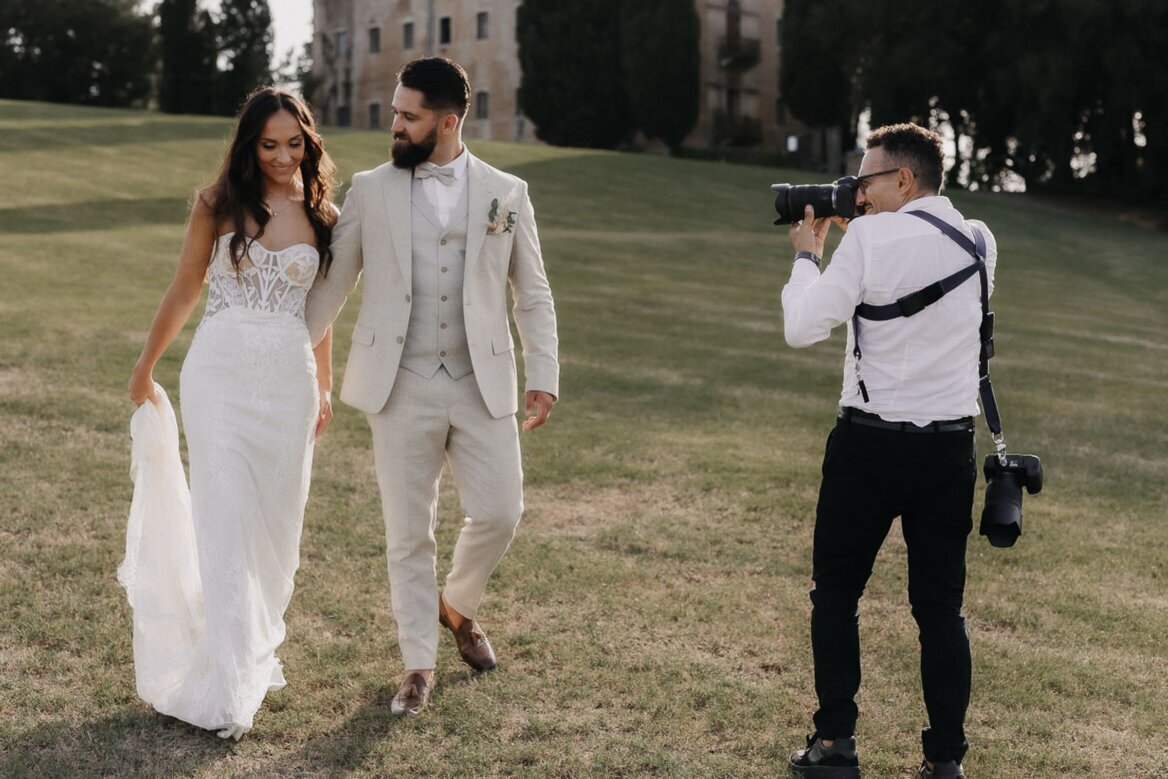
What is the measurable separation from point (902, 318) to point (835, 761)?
1.49 metres

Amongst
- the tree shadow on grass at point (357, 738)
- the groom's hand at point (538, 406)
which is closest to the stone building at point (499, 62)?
the groom's hand at point (538, 406)

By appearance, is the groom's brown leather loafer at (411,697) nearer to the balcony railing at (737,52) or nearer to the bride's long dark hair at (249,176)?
the bride's long dark hair at (249,176)

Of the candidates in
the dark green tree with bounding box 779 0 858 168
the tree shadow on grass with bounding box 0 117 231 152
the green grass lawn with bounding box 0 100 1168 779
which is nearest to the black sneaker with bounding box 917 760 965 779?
the green grass lawn with bounding box 0 100 1168 779

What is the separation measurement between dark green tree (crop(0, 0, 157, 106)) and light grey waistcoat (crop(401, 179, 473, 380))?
189 ft

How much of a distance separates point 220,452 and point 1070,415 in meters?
8.83

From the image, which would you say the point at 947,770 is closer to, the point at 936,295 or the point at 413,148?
the point at 936,295

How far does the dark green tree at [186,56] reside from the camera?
167 ft

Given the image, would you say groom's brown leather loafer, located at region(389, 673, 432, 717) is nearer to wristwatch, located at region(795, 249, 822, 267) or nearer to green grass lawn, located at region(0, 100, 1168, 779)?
green grass lawn, located at region(0, 100, 1168, 779)

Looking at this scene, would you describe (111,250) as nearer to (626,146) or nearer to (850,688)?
(850,688)

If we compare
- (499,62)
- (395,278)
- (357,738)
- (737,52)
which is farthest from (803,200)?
(499,62)

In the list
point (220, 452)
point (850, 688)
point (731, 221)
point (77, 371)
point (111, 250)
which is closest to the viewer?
point (850, 688)

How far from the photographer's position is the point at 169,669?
4.47m

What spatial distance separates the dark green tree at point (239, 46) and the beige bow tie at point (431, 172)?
49181 mm

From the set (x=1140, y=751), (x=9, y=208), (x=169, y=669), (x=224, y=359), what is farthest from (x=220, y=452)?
(x=9, y=208)
